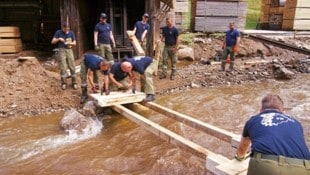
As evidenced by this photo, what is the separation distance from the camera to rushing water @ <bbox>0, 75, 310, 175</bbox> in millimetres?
5215

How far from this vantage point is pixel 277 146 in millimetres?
3080

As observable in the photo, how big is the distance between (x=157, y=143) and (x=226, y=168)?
226cm

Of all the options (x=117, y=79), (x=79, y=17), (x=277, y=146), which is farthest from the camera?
(x=79, y=17)

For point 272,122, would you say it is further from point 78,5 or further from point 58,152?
point 78,5

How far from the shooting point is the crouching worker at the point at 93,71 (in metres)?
7.03

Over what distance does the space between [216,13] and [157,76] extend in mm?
6276

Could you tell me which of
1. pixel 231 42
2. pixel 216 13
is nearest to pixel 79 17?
pixel 231 42

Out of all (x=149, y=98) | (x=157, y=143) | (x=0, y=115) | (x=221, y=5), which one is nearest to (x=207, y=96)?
(x=149, y=98)

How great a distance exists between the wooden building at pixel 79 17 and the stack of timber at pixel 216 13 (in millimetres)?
2310

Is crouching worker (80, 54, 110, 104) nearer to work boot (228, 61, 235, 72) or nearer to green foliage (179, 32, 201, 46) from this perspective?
work boot (228, 61, 235, 72)

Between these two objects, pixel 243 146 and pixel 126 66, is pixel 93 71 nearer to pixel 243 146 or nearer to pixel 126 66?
pixel 126 66

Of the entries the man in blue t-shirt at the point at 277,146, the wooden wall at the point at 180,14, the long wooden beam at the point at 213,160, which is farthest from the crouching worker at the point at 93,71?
the wooden wall at the point at 180,14

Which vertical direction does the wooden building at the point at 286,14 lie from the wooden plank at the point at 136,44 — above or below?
above

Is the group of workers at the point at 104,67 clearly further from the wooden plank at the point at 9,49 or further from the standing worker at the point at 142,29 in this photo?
the wooden plank at the point at 9,49
